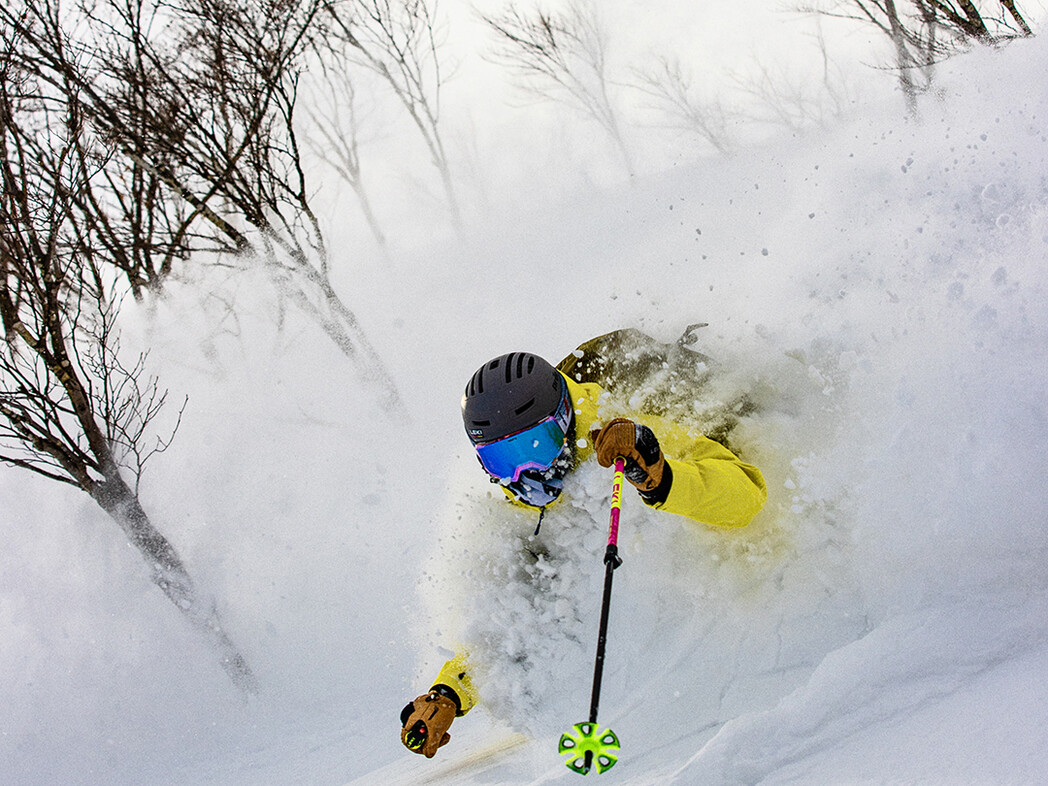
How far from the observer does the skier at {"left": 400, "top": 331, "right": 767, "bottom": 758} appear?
2562 millimetres

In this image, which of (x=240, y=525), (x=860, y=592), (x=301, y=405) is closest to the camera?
(x=860, y=592)

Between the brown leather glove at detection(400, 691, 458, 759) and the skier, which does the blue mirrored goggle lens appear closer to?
the skier

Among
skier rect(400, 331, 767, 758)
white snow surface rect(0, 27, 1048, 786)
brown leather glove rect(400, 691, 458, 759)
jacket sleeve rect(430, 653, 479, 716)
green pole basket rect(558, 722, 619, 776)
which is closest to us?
green pole basket rect(558, 722, 619, 776)

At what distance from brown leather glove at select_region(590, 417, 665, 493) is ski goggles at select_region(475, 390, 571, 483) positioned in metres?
0.42

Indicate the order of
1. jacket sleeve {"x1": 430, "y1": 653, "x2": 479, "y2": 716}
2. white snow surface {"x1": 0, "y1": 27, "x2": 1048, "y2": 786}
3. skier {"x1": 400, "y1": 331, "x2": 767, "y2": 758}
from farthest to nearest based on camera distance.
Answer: jacket sleeve {"x1": 430, "y1": 653, "x2": 479, "y2": 716} < skier {"x1": 400, "y1": 331, "x2": 767, "y2": 758} < white snow surface {"x1": 0, "y1": 27, "x2": 1048, "y2": 786}

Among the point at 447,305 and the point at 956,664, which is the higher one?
the point at 447,305

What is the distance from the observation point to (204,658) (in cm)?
607

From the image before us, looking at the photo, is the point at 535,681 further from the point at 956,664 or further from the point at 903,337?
the point at 903,337

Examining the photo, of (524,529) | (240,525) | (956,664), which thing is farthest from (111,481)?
(956,664)

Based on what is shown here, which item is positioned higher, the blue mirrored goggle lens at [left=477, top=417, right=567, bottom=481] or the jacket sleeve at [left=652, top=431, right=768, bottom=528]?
the blue mirrored goggle lens at [left=477, top=417, right=567, bottom=481]

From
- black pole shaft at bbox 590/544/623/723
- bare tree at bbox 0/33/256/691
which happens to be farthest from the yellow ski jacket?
bare tree at bbox 0/33/256/691

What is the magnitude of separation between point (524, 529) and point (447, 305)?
778 centimetres

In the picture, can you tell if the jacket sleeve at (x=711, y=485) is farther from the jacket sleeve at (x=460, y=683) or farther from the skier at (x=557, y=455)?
the jacket sleeve at (x=460, y=683)

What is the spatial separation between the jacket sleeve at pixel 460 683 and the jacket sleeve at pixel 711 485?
143 cm
